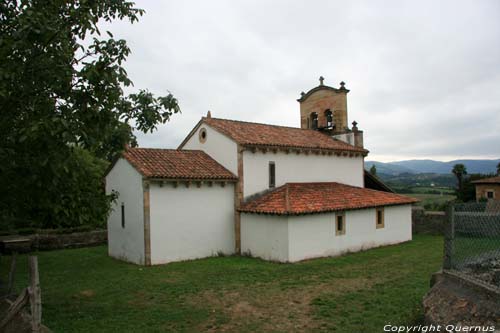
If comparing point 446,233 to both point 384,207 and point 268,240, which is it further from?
point 384,207

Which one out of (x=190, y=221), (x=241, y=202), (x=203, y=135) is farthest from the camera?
(x=203, y=135)

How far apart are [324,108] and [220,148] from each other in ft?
31.8

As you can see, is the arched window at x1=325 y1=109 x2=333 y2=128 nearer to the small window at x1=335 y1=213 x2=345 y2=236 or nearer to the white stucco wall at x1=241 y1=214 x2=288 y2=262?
the small window at x1=335 y1=213 x2=345 y2=236

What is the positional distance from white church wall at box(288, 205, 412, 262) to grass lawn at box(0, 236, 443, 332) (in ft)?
2.29

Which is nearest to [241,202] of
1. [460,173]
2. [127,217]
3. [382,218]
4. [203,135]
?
[203,135]

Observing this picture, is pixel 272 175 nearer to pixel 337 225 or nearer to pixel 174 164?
pixel 337 225

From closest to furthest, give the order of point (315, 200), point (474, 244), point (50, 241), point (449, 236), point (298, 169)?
point (474, 244)
point (449, 236)
point (315, 200)
point (298, 169)
point (50, 241)

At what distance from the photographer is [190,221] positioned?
643 inches

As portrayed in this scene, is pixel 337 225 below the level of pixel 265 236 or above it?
above

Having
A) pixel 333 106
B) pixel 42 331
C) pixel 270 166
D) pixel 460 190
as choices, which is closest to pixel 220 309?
pixel 42 331

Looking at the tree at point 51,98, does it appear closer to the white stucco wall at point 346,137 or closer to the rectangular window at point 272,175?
the rectangular window at point 272,175

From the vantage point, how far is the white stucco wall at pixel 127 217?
15.6m

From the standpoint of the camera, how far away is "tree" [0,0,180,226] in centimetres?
675

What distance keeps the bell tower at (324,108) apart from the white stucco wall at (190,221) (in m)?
10.0
